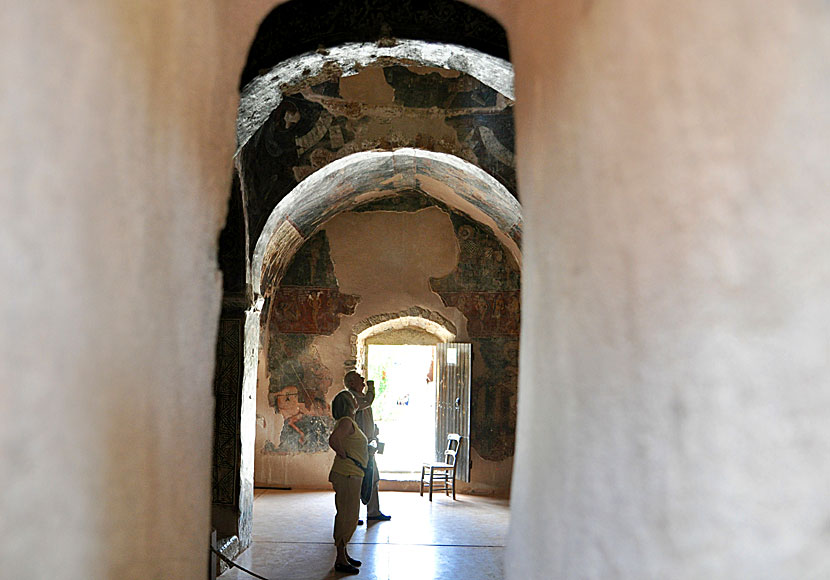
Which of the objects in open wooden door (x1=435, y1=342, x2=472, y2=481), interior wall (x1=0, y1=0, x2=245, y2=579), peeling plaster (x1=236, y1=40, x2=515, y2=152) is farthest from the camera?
open wooden door (x1=435, y1=342, x2=472, y2=481)

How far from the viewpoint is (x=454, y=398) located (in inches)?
491

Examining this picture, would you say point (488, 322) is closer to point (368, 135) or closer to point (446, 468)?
point (446, 468)

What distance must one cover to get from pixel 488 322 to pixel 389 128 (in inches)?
187

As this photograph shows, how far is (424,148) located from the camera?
8781mm

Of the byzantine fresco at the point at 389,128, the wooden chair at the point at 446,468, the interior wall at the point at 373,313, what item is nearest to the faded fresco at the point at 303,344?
the interior wall at the point at 373,313

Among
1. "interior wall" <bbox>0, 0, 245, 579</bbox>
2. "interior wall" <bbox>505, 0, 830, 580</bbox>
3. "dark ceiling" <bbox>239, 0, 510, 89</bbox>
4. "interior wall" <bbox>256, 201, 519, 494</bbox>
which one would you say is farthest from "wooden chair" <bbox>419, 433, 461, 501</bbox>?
"interior wall" <bbox>505, 0, 830, 580</bbox>

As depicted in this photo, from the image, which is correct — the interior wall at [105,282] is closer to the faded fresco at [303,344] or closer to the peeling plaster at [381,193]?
the peeling plaster at [381,193]

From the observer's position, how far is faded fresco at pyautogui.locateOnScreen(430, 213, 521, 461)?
12.4 metres

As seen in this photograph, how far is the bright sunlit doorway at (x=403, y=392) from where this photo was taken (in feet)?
58.1

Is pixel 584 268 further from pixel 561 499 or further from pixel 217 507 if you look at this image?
A: pixel 217 507

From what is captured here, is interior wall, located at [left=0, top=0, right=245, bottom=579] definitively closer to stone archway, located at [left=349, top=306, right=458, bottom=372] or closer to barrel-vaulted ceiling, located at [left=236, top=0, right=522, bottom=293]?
barrel-vaulted ceiling, located at [left=236, top=0, right=522, bottom=293]

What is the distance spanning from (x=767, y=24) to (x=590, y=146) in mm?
908

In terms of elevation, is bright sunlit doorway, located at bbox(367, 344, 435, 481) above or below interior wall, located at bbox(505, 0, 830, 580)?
below

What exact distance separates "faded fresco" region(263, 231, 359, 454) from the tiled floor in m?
0.97
